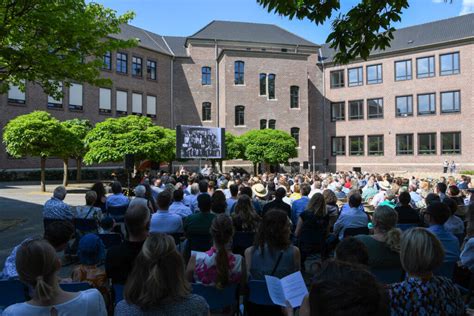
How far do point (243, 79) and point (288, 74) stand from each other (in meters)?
5.26

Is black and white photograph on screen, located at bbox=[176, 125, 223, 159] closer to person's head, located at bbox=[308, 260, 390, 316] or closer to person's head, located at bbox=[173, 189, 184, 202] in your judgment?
person's head, located at bbox=[173, 189, 184, 202]

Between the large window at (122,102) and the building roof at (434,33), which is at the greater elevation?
the building roof at (434,33)

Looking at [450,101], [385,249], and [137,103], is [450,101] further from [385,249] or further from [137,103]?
[385,249]

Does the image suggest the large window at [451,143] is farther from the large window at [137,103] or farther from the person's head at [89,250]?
the person's head at [89,250]

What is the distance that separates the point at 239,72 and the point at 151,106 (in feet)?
33.8

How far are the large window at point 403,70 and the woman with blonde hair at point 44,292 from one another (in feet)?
147

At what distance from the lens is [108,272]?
381cm

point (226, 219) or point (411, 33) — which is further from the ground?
point (411, 33)

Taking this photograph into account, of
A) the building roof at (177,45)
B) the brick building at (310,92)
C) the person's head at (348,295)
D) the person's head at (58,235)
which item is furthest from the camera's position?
the building roof at (177,45)

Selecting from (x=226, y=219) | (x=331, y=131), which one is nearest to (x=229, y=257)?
(x=226, y=219)

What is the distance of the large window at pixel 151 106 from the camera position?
4419 centimetres

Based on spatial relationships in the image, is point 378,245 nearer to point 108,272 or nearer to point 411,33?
point 108,272

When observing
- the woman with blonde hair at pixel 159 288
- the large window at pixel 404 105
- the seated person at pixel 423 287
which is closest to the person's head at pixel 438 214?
the seated person at pixel 423 287

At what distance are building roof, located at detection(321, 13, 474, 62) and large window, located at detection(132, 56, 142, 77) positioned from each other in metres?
19.8
